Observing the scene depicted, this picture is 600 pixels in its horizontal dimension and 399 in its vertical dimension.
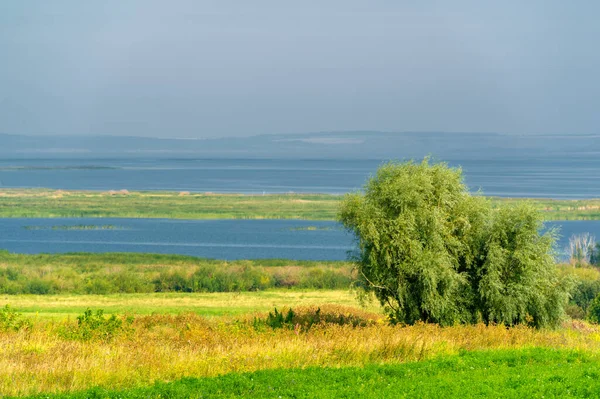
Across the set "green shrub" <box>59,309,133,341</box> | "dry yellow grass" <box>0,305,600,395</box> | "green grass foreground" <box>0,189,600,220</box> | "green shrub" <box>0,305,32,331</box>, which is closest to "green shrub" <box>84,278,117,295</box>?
"green shrub" <box>0,305,32,331</box>

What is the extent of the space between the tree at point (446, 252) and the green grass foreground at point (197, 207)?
81.9m

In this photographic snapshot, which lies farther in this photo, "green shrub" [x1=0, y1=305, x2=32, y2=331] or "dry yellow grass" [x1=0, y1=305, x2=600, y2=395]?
"green shrub" [x1=0, y1=305, x2=32, y2=331]

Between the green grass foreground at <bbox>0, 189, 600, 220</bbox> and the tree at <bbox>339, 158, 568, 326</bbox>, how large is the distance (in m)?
81.9

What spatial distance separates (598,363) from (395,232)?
7919mm

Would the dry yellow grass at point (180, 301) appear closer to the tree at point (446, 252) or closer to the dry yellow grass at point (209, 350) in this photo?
the tree at point (446, 252)

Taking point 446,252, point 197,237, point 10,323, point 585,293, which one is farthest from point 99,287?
point 197,237

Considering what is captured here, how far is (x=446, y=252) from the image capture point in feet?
72.6

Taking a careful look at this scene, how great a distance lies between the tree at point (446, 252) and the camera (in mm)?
22047

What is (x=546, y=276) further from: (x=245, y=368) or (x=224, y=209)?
(x=224, y=209)

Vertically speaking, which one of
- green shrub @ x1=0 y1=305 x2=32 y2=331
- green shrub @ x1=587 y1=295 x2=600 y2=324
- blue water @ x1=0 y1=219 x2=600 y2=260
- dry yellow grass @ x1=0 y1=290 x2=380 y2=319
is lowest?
blue water @ x1=0 y1=219 x2=600 y2=260

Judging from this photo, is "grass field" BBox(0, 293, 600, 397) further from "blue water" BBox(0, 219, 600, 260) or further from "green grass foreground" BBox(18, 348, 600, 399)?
"blue water" BBox(0, 219, 600, 260)

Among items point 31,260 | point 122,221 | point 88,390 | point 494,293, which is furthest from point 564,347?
point 122,221

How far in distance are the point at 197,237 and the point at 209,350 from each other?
77227 mm

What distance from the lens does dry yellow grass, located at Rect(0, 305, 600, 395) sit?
42.1 feet
